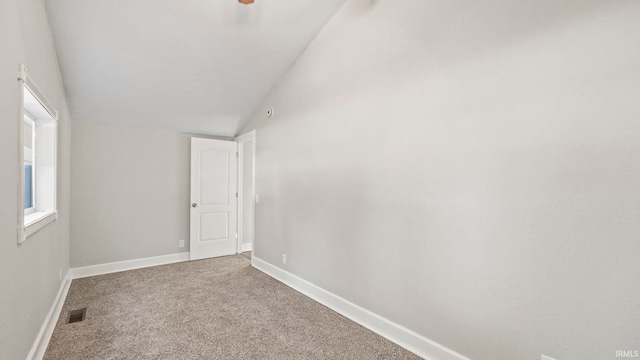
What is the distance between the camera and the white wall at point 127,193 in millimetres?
3791

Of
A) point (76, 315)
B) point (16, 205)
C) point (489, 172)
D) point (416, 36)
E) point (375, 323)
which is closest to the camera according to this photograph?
point (16, 205)

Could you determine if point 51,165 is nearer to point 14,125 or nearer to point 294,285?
point 14,125

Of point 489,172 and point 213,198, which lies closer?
point 489,172

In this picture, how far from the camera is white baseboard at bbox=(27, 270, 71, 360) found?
73.6 inches

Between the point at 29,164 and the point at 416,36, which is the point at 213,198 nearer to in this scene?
the point at 29,164

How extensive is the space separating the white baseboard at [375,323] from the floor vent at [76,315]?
6.53 ft

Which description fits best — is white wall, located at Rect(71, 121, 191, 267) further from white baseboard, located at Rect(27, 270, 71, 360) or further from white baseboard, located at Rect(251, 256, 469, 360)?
white baseboard, located at Rect(251, 256, 469, 360)

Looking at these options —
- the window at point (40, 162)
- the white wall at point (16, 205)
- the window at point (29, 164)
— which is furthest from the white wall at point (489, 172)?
the window at point (29, 164)

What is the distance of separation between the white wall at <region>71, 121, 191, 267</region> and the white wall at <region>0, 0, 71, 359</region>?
1764mm

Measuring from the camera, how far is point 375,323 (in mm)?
2365

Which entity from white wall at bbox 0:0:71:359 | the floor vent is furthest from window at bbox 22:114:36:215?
the floor vent

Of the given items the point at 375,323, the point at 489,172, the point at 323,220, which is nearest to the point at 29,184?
the point at 323,220

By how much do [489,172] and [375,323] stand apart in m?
1.54

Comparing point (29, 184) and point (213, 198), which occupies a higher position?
point (29, 184)
